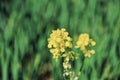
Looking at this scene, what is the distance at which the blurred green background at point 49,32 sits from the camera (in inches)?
76.6

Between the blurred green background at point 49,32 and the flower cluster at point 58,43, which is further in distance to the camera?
the blurred green background at point 49,32

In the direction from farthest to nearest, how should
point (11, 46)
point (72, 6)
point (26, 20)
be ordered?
point (72, 6) → point (26, 20) → point (11, 46)

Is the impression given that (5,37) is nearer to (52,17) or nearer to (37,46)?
(37,46)

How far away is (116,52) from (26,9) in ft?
1.67

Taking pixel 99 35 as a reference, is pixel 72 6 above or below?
above

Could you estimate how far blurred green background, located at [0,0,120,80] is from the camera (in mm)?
1946

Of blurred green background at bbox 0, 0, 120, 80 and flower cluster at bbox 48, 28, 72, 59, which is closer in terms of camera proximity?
flower cluster at bbox 48, 28, 72, 59

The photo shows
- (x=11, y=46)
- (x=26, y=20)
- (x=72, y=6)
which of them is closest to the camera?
(x=11, y=46)

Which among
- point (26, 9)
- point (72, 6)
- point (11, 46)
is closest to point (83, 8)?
point (72, 6)

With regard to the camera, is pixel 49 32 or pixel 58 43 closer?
pixel 58 43

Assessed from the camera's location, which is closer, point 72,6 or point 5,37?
point 5,37

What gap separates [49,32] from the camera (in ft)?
6.89

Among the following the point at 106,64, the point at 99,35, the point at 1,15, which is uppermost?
the point at 1,15

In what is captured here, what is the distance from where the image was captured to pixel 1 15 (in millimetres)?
2236
